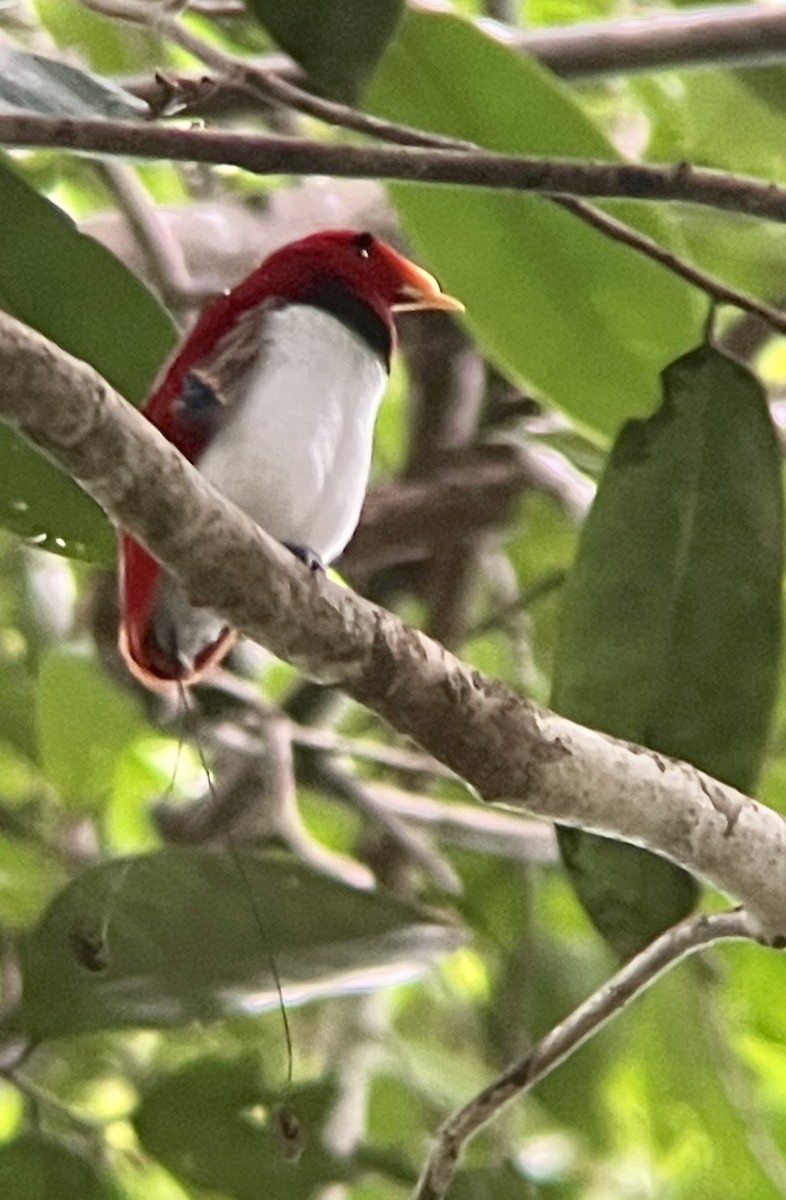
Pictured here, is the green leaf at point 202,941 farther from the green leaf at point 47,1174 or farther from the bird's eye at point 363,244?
the bird's eye at point 363,244

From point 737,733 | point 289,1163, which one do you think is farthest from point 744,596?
point 289,1163

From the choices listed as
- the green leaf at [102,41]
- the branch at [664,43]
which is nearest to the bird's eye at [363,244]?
the branch at [664,43]

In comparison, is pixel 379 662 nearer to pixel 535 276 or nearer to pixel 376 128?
pixel 376 128

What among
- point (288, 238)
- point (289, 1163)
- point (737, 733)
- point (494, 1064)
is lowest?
point (494, 1064)

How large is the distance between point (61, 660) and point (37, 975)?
0.91 ft

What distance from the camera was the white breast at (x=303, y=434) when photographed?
0.76 metres

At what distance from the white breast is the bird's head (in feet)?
0.11

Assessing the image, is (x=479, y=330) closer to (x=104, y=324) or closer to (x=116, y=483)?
(x=104, y=324)

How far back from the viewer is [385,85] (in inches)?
36.1

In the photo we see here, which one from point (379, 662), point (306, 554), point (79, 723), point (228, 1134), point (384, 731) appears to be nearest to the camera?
point (379, 662)

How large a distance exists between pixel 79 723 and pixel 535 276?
0.43m

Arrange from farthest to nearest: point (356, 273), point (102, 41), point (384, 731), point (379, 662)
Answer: point (384, 731), point (102, 41), point (356, 273), point (379, 662)

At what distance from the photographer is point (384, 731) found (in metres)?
1.58

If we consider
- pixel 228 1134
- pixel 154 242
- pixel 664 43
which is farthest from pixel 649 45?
pixel 228 1134
